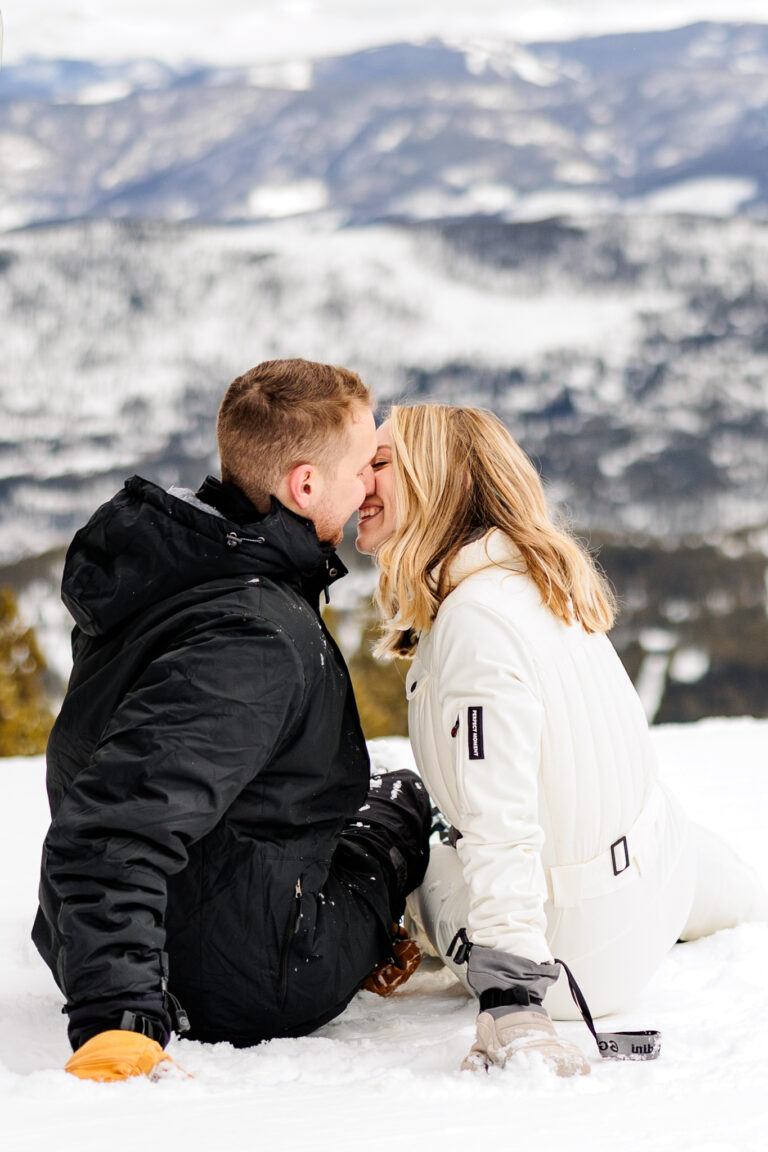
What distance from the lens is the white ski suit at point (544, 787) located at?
2242 millimetres

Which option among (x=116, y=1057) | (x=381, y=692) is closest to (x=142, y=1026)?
(x=116, y=1057)

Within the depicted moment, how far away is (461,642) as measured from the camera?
2.35 meters

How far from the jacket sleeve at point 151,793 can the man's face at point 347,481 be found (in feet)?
1.22

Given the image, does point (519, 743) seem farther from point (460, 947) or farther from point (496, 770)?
point (460, 947)

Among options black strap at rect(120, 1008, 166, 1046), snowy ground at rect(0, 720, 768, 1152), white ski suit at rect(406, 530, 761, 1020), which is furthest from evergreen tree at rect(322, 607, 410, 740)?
black strap at rect(120, 1008, 166, 1046)

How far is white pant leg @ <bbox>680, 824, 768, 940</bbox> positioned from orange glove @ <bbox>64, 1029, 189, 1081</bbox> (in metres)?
1.54

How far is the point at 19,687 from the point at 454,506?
26485 mm

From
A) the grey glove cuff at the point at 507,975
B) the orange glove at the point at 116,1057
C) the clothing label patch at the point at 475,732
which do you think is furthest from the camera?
the clothing label patch at the point at 475,732

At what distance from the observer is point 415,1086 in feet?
6.53

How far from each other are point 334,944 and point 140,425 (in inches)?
7257

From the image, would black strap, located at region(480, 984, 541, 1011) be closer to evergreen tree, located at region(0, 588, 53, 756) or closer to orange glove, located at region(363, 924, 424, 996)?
orange glove, located at region(363, 924, 424, 996)

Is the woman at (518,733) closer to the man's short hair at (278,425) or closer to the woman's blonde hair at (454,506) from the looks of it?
the woman's blonde hair at (454,506)

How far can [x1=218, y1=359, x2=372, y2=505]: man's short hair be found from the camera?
7.92 feet

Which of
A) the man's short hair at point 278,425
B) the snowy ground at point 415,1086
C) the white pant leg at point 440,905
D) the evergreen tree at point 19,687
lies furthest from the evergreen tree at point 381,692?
the man's short hair at point 278,425
